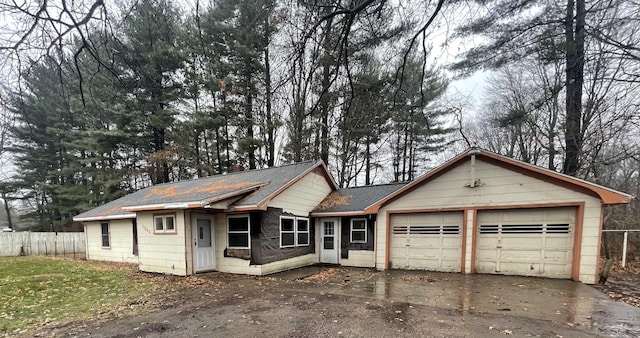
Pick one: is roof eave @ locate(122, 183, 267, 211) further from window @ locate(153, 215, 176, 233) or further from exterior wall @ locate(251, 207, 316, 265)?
exterior wall @ locate(251, 207, 316, 265)

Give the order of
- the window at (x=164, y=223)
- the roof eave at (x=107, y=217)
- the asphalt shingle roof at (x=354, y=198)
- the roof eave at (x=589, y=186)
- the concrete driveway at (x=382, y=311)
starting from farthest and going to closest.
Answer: the roof eave at (x=107, y=217) < the asphalt shingle roof at (x=354, y=198) < the window at (x=164, y=223) < the roof eave at (x=589, y=186) < the concrete driveway at (x=382, y=311)

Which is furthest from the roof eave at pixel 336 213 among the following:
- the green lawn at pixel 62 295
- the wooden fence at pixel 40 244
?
the wooden fence at pixel 40 244

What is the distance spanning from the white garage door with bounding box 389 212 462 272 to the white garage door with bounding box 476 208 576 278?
719 mm

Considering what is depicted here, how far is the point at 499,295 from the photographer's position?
6652mm

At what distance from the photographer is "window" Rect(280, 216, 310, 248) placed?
1048 cm

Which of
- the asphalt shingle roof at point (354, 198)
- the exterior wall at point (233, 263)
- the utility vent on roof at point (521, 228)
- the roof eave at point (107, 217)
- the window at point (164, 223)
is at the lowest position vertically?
the exterior wall at point (233, 263)

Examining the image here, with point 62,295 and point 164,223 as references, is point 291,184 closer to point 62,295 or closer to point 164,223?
point 164,223

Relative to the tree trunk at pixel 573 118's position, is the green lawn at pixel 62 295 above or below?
below

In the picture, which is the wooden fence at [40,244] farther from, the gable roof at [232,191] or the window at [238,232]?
the window at [238,232]

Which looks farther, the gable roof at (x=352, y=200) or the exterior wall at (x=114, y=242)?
the exterior wall at (x=114, y=242)

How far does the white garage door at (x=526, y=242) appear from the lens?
8.11 m

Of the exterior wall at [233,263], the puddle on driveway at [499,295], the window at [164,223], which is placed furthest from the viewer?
the window at [164,223]

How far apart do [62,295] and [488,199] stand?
486 inches

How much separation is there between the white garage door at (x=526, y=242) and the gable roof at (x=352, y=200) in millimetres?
3571
